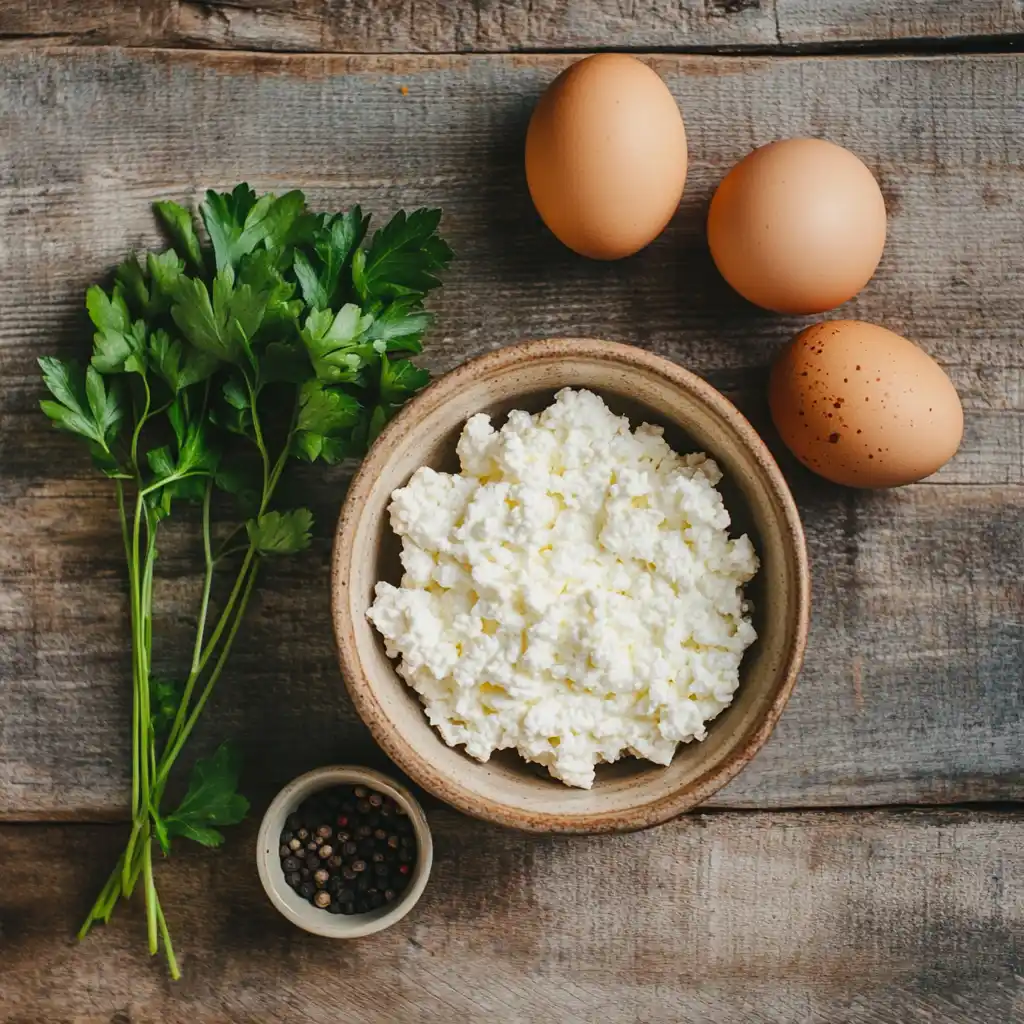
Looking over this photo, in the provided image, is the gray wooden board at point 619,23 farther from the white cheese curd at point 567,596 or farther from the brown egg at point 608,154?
the white cheese curd at point 567,596

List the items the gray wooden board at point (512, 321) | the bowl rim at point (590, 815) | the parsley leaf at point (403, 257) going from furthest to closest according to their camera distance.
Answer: the gray wooden board at point (512, 321) < the parsley leaf at point (403, 257) < the bowl rim at point (590, 815)

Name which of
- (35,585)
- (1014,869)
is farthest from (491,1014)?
(35,585)

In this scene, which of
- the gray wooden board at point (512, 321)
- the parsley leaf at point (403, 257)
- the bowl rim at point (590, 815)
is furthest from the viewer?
the gray wooden board at point (512, 321)

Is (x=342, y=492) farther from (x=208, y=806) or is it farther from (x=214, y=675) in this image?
(x=208, y=806)

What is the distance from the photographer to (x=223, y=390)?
1287 millimetres

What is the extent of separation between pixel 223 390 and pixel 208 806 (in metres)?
0.55

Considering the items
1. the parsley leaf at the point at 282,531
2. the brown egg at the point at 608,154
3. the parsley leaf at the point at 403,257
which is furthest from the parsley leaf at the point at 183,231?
the brown egg at the point at 608,154

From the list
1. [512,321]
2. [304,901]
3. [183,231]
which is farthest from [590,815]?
[183,231]

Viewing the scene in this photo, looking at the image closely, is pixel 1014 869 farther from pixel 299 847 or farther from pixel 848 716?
pixel 299 847

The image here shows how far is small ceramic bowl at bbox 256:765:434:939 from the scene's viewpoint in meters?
1.27

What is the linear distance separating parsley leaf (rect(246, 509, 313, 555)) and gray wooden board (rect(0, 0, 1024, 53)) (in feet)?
2.13

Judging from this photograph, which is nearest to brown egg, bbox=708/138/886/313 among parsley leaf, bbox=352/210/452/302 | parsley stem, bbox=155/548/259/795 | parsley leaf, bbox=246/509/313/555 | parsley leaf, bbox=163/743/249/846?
parsley leaf, bbox=352/210/452/302

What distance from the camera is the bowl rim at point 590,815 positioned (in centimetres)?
114

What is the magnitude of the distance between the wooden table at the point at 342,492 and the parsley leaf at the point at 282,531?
3.4 inches
